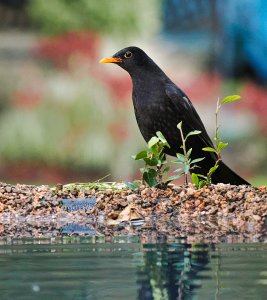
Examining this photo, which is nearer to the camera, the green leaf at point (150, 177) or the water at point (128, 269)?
the water at point (128, 269)

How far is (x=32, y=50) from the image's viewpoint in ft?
50.2

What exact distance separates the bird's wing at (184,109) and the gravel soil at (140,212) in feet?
2.08

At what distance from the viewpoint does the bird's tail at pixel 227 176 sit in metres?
5.54

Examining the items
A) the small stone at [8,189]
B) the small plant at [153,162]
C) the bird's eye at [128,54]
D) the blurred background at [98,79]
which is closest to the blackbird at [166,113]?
the bird's eye at [128,54]

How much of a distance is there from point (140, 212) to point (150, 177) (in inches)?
16.5

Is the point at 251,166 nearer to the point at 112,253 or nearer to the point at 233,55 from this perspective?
the point at 233,55

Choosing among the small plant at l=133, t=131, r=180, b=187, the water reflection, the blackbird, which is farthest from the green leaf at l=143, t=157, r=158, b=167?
A: the water reflection

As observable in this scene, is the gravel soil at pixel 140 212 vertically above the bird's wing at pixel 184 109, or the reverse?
the bird's wing at pixel 184 109

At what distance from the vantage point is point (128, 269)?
9.25 ft

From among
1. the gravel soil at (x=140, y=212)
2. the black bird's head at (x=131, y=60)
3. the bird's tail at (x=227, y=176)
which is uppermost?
the black bird's head at (x=131, y=60)

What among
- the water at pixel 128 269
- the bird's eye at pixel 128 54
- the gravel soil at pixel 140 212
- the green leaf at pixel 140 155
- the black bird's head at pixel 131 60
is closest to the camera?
the water at pixel 128 269

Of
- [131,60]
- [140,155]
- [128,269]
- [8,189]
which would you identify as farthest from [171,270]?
[131,60]

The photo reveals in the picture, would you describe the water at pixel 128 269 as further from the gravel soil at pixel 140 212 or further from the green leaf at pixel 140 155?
the green leaf at pixel 140 155

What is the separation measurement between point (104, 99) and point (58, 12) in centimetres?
225
